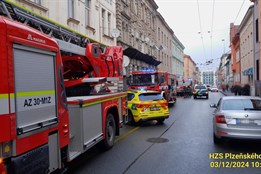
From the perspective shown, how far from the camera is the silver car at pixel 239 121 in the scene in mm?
7262

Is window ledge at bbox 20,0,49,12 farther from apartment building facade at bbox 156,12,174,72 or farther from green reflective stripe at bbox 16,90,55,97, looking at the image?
apartment building facade at bbox 156,12,174,72

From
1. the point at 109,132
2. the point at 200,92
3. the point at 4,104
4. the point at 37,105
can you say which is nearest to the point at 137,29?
the point at 200,92

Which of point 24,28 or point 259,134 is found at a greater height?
point 24,28

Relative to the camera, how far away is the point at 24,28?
4203 millimetres

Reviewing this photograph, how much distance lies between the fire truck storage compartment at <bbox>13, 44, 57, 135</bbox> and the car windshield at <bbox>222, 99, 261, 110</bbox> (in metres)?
5.11

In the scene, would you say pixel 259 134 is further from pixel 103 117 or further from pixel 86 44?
pixel 86 44

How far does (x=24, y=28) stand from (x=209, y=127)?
361 inches


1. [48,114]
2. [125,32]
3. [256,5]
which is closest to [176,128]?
[48,114]

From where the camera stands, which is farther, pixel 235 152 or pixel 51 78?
pixel 235 152

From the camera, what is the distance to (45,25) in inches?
249

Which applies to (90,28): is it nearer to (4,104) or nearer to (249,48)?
(4,104)

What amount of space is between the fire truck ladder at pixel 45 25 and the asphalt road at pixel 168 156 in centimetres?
278

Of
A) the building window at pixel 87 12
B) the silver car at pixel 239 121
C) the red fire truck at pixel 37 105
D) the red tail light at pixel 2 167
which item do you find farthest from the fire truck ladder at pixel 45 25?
the building window at pixel 87 12

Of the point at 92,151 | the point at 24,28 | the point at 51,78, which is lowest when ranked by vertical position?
the point at 92,151
